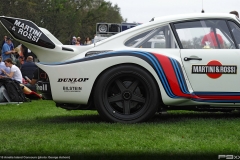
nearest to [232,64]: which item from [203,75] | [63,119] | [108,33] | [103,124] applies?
[203,75]

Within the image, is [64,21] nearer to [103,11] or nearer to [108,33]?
[103,11]

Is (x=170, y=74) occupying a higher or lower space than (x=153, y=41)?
lower

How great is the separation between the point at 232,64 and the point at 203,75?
392mm

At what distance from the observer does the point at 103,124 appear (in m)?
7.23

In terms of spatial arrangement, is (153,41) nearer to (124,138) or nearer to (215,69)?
(215,69)

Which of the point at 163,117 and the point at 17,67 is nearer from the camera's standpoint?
the point at 163,117

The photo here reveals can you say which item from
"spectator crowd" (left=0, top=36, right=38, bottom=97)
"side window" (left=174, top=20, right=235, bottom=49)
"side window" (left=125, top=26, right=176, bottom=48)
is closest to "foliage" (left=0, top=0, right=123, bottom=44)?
"spectator crowd" (left=0, top=36, right=38, bottom=97)

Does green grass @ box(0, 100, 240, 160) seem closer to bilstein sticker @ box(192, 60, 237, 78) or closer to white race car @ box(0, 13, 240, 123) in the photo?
white race car @ box(0, 13, 240, 123)

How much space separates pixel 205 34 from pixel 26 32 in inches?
92.0

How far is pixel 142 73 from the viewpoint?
7.38m

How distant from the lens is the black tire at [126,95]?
738cm

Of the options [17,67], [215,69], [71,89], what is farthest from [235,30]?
[17,67]

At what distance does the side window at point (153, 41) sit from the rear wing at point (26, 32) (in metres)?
1.11

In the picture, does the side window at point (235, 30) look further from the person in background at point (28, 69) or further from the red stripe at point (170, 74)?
the person in background at point (28, 69)
